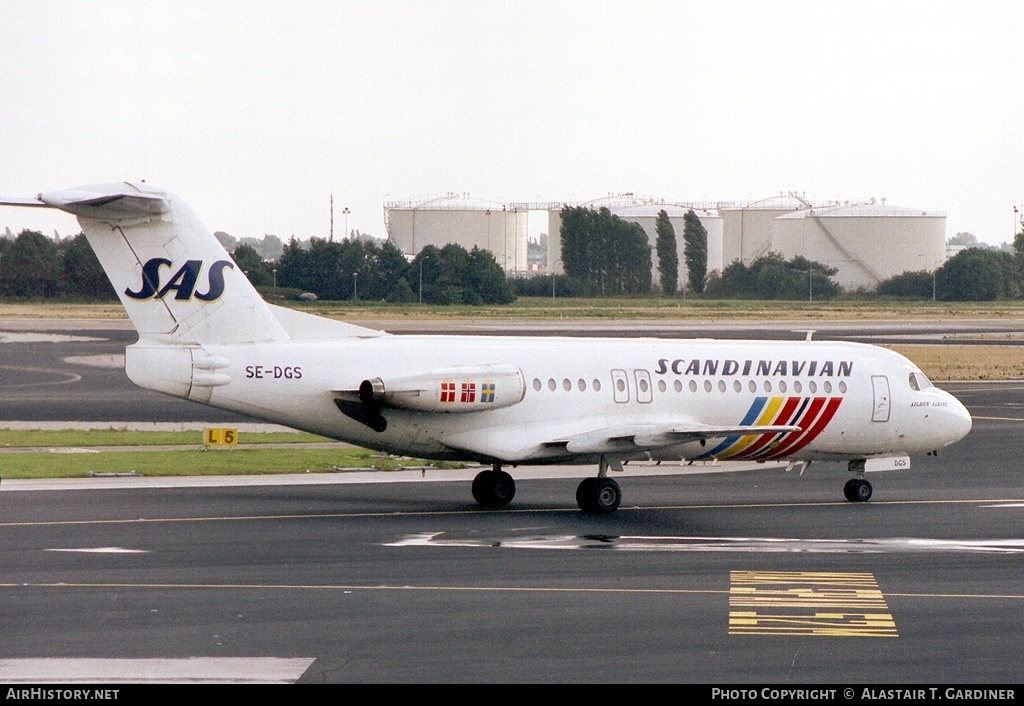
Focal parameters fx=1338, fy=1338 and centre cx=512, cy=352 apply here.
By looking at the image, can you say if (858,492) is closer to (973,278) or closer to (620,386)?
(620,386)

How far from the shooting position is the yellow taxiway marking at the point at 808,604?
15.7 m

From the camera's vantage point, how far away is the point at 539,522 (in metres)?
23.9

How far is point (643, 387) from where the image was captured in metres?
26.1

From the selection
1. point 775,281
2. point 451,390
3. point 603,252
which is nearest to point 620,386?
point 451,390

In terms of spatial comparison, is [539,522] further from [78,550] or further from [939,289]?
[939,289]

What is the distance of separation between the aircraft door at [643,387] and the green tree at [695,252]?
106 m

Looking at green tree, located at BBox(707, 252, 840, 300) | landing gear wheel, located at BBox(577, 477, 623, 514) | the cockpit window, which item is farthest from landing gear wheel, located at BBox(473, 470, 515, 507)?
green tree, located at BBox(707, 252, 840, 300)

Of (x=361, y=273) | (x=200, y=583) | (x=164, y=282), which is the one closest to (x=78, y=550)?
(x=200, y=583)

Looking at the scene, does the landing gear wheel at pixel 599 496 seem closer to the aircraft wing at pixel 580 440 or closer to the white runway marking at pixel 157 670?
the aircraft wing at pixel 580 440

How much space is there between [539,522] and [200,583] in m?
7.55

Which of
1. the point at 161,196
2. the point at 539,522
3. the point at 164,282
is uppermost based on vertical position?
the point at 161,196

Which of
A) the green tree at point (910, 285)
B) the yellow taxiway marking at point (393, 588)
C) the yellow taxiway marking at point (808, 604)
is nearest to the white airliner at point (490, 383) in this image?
the yellow taxiway marking at point (808, 604)

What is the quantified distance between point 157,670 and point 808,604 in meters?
8.27

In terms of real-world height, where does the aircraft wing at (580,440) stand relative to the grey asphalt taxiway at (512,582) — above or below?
above
